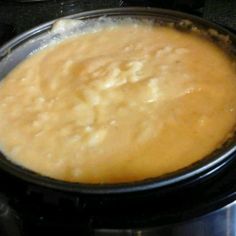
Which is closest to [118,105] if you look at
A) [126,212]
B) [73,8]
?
[126,212]

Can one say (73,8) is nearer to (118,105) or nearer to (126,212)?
(118,105)

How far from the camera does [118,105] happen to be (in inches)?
42.7

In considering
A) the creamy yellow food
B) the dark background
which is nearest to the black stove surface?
the creamy yellow food

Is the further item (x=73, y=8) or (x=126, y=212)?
(x=73, y=8)

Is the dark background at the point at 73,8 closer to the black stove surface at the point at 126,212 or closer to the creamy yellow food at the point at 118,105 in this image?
the creamy yellow food at the point at 118,105

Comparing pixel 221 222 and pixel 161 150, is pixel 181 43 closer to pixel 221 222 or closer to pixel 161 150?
pixel 161 150

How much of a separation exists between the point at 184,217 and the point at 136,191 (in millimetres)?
101

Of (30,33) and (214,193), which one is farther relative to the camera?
(30,33)

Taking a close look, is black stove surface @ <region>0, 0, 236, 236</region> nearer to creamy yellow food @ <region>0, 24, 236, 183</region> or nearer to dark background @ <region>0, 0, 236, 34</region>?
creamy yellow food @ <region>0, 24, 236, 183</region>

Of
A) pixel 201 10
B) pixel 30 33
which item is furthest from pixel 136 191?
pixel 201 10

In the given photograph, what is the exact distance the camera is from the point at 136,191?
2.62 feet

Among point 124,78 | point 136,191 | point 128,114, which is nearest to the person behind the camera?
point 136,191

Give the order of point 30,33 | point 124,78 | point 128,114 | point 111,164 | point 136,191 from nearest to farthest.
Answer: point 136,191 < point 111,164 < point 128,114 < point 124,78 < point 30,33

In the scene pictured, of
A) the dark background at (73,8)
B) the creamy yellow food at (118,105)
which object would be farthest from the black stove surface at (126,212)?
the dark background at (73,8)
